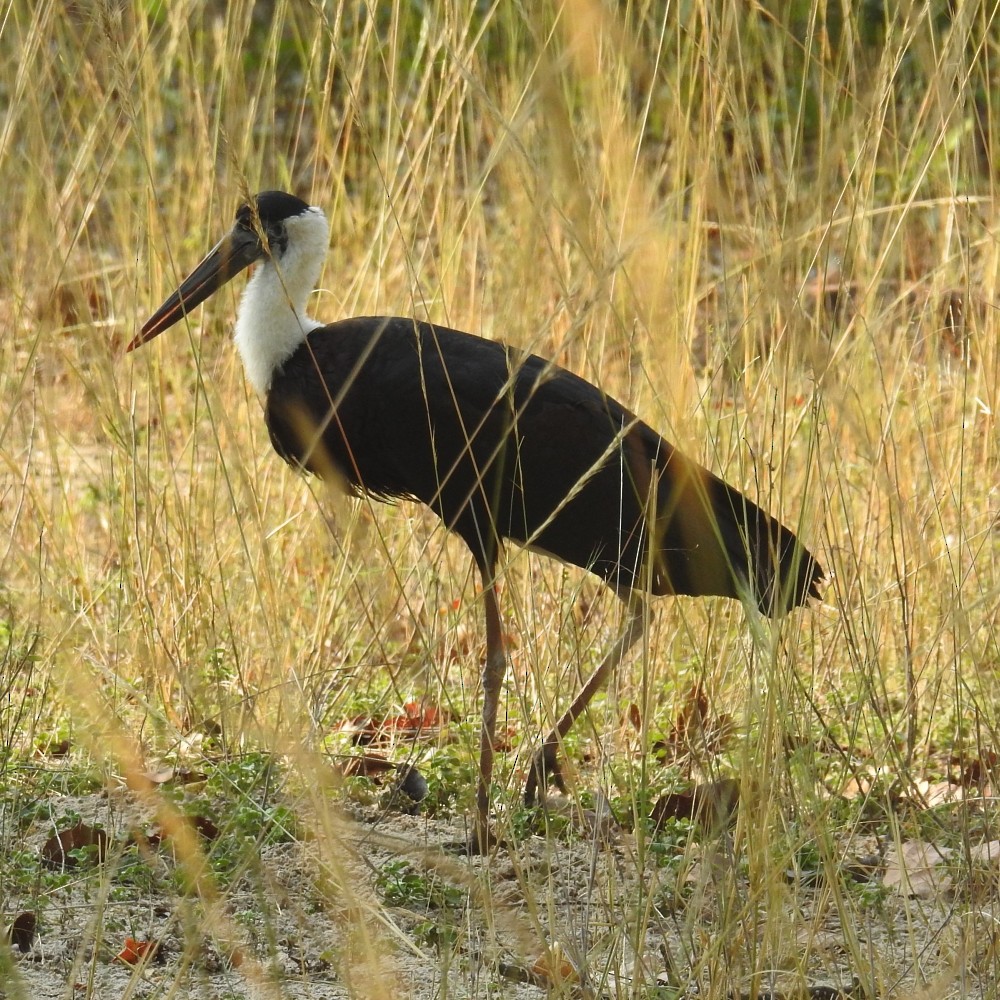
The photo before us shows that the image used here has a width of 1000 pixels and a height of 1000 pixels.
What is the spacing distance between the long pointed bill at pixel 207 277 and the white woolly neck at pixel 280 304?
60mm

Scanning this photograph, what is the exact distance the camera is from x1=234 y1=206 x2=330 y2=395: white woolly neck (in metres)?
3.01

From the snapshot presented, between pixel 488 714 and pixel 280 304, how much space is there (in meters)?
0.97

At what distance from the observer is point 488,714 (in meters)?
2.74

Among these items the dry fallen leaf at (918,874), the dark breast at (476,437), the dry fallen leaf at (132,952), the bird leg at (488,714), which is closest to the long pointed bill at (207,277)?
the dark breast at (476,437)

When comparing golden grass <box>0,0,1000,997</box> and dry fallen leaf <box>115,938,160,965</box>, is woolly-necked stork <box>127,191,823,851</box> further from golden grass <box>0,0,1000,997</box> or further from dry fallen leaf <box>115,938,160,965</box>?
dry fallen leaf <box>115,938,160,965</box>

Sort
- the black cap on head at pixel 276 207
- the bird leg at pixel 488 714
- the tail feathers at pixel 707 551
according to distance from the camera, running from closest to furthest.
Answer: the bird leg at pixel 488 714 < the tail feathers at pixel 707 551 < the black cap on head at pixel 276 207

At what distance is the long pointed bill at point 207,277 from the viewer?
295 centimetres

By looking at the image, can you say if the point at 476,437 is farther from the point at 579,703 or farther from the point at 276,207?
the point at 276,207

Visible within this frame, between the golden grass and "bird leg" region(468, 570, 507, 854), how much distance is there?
6 centimetres

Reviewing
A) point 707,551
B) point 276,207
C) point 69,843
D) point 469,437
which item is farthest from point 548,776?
point 276,207

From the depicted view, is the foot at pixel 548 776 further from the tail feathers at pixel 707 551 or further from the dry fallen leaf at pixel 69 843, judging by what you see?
the dry fallen leaf at pixel 69 843

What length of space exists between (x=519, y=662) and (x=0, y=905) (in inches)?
71.0

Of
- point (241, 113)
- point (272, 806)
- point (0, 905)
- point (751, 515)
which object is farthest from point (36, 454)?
point (0, 905)

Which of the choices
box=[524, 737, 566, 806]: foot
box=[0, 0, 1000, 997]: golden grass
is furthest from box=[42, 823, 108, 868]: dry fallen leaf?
box=[524, 737, 566, 806]: foot
